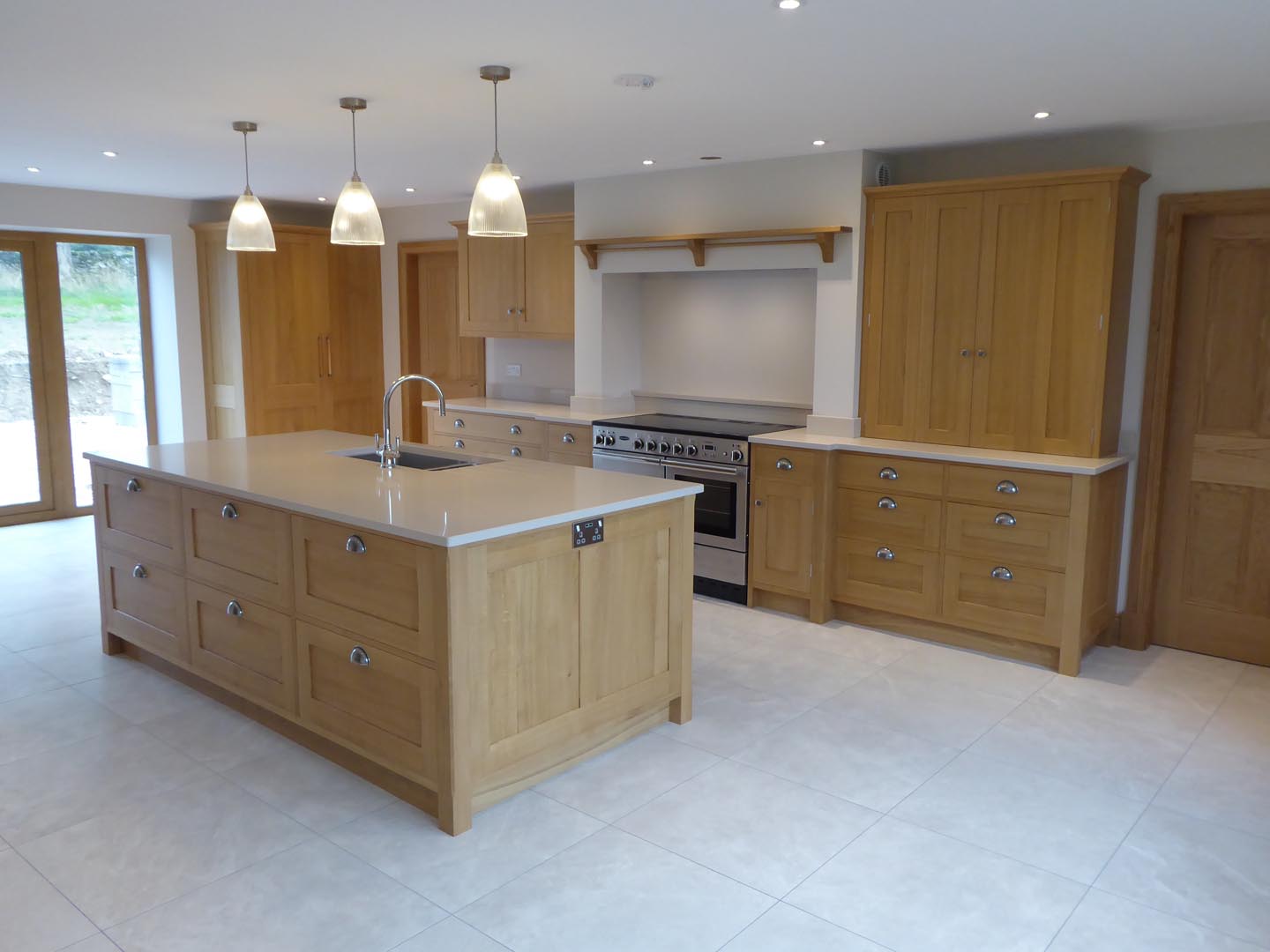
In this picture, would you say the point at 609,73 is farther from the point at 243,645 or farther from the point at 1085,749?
the point at 1085,749

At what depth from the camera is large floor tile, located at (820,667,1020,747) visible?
351cm

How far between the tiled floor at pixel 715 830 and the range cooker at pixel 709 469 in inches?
43.4

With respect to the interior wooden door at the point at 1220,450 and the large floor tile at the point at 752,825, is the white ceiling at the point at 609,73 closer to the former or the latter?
the interior wooden door at the point at 1220,450

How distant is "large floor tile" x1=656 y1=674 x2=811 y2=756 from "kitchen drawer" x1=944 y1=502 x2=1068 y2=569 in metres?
1.16

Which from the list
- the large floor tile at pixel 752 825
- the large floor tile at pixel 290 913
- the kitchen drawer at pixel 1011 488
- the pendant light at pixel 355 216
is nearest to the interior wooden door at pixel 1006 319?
the kitchen drawer at pixel 1011 488

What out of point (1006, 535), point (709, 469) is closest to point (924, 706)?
point (1006, 535)

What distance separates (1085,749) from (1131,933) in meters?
1.10

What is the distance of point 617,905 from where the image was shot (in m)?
2.44

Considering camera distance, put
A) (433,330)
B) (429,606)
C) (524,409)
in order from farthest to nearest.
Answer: (433,330) < (524,409) < (429,606)

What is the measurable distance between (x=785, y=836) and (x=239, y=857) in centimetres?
153

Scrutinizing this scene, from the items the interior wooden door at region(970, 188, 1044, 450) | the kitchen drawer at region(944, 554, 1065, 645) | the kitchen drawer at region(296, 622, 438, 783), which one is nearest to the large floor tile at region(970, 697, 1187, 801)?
the kitchen drawer at region(944, 554, 1065, 645)

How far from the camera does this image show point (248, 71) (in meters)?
3.24

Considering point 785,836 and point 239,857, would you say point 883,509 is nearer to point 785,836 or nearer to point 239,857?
point 785,836

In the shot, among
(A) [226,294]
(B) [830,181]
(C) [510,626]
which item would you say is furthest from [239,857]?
(A) [226,294]
